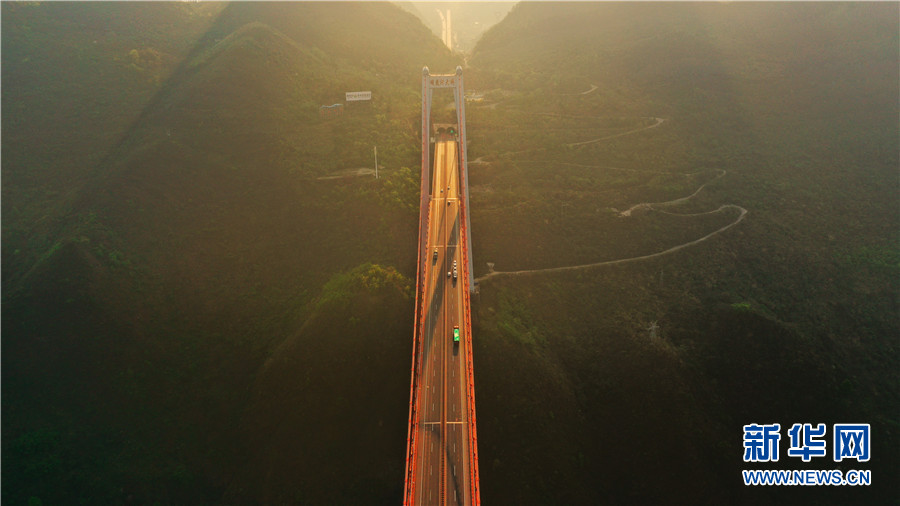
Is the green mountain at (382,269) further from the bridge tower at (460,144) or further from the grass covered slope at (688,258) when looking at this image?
the bridge tower at (460,144)

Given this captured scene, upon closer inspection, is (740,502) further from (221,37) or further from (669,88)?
(221,37)

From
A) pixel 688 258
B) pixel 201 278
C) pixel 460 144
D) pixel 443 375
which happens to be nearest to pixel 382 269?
pixel 443 375

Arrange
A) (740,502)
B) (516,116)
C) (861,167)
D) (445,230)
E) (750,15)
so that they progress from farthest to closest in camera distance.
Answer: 1. (750,15)
2. (516,116)
3. (861,167)
4. (445,230)
5. (740,502)

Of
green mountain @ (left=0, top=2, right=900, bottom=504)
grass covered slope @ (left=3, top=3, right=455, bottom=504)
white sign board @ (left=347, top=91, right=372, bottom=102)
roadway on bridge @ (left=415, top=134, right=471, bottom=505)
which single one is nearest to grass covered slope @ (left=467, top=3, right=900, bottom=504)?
green mountain @ (left=0, top=2, right=900, bottom=504)

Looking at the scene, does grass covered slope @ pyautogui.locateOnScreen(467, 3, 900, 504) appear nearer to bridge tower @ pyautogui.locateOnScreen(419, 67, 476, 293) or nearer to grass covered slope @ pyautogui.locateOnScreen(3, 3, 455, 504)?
bridge tower @ pyautogui.locateOnScreen(419, 67, 476, 293)

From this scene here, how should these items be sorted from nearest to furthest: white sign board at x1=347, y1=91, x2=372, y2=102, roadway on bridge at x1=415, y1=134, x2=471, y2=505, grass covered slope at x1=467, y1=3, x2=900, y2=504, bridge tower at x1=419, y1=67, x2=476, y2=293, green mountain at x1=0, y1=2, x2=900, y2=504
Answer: roadway on bridge at x1=415, y1=134, x2=471, y2=505 → green mountain at x1=0, y1=2, x2=900, y2=504 → grass covered slope at x1=467, y1=3, x2=900, y2=504 → bridge tower at x1=419, y1=67, x2=476, y2=293 → white sign board at x1=347, y1=91, x2=372, y2=102

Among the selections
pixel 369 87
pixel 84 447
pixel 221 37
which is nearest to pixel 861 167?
pixel 369 87
